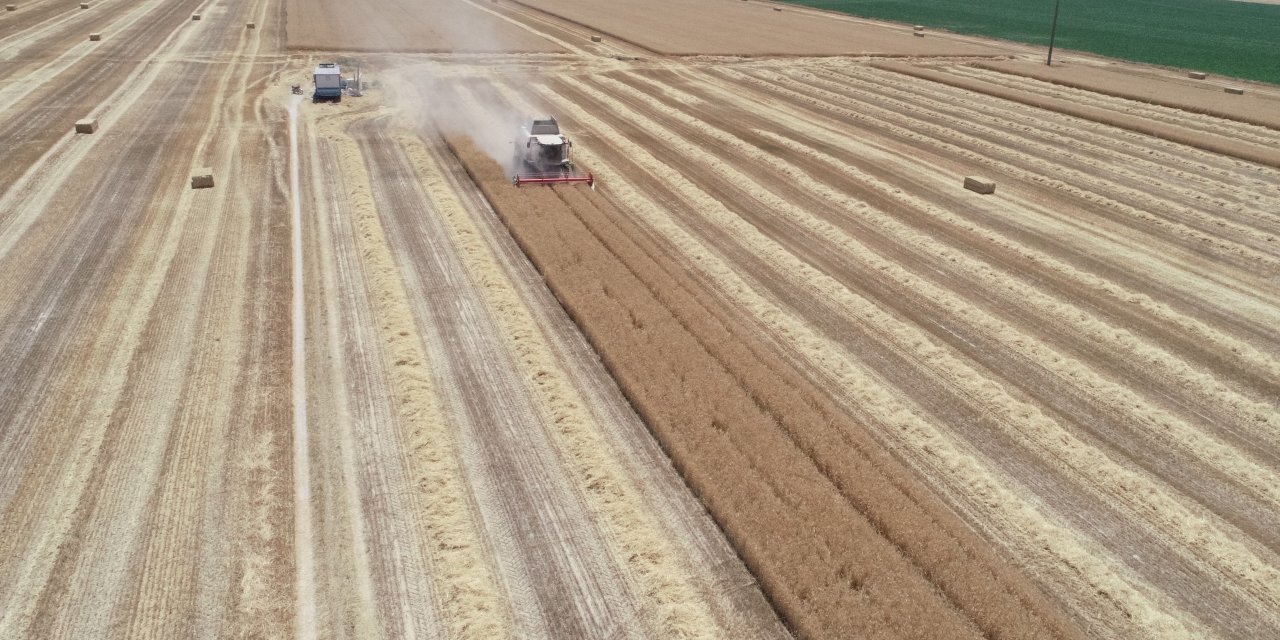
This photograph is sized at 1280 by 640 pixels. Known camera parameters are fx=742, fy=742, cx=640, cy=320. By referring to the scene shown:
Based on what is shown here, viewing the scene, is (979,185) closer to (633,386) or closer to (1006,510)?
(1006,510)

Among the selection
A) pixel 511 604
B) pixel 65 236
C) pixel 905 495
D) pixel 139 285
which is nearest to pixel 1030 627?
pixel 905 495

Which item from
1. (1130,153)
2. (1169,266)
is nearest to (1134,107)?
(1130,153)

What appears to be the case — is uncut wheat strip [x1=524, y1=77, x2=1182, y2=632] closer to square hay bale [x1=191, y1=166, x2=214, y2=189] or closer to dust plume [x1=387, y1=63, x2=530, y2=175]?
dust plume [x1=387, y1=63, x2=530, y2=175]

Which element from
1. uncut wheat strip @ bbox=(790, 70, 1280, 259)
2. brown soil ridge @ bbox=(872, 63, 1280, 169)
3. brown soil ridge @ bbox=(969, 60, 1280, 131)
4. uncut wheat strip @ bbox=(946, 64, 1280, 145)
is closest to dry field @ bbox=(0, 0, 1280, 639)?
uncut wheat strip @ bbox=(790, 70, 1280, 259)

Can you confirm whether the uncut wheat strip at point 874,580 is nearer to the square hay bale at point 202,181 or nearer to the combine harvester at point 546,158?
the combine harvester at point 546,158

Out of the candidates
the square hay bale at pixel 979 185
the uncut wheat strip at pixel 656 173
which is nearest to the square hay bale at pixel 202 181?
the uncut wheat strip at pixel 656 173
